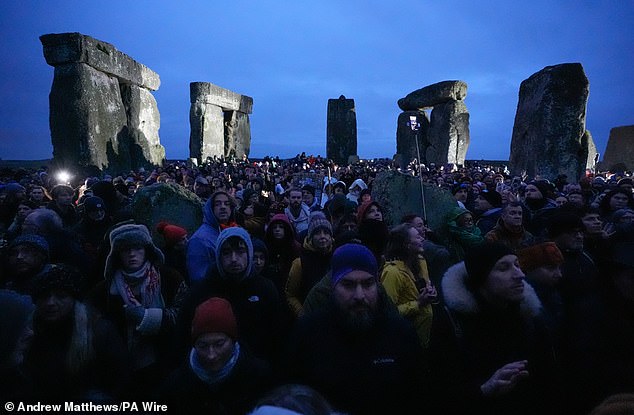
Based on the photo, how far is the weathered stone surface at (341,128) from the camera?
24.3 m

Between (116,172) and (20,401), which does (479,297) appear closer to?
(20,401)

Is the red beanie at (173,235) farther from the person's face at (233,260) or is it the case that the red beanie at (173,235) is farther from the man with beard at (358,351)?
the man with beard at (358,351)

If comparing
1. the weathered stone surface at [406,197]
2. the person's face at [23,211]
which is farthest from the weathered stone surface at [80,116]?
the weathered stone surface at [406,197]

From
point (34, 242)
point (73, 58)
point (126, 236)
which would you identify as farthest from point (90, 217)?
point (73, 58)

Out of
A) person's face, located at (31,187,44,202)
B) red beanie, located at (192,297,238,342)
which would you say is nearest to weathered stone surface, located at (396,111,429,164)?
person's face, located at (31,187,44,202)

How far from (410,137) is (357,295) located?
22.0 m

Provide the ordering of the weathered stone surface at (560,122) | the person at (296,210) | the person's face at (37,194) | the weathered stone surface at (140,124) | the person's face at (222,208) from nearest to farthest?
1. the person's face at (222,208)
2. the person's face at (37,194)
3. the person at (296,210)
4. the weathered stone surface at (560,122)
5. the weathered stone surface at (140,124)

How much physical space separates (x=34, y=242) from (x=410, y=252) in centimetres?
290

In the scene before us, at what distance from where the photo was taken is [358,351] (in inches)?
77.2

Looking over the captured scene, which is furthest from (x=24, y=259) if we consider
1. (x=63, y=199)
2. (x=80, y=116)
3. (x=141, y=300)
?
(x=80, y=116)

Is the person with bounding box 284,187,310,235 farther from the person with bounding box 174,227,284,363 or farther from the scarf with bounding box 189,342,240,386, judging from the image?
the scarf with bounding box 189,342,240,386

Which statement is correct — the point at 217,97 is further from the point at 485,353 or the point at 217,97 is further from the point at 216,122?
the point at 485,353

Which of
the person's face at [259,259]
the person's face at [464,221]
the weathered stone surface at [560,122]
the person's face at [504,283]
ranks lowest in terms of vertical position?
the person's face at [259,259]

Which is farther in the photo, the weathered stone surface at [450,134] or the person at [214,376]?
the weathered stone surface at [450,134]
